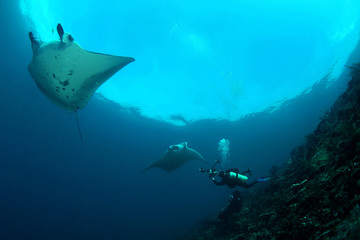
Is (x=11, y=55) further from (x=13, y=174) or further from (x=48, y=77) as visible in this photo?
(x=13, y=174)

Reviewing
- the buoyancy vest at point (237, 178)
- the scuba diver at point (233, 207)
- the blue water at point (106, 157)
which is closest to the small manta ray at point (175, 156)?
the blue water at point (106, 157)

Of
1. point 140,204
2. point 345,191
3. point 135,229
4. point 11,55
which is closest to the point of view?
point 345,191

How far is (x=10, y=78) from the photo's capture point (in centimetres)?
1947

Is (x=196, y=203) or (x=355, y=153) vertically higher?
(x=196, y=203)

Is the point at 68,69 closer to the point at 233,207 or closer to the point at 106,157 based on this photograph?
the point at 233,207

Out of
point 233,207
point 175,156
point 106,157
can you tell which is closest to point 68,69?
point 233,207

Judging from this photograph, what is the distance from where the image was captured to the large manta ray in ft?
18.4

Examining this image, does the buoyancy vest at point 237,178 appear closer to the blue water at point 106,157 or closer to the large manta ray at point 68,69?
the large manta ray at point 68,69

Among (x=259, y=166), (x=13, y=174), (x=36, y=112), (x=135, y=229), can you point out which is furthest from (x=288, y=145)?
(x=13, y=174)

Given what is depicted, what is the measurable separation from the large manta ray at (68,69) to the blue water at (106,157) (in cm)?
1214

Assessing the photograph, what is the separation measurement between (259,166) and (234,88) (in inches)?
714

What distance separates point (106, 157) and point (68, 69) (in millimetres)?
28886

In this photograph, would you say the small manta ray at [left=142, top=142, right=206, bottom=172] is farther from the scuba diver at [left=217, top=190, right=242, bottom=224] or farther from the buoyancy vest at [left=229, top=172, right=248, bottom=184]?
the scuba diver at [left=217, top=190, right=242, bottom=224]

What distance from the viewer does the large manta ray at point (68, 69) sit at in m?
5.60
